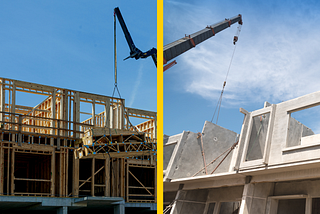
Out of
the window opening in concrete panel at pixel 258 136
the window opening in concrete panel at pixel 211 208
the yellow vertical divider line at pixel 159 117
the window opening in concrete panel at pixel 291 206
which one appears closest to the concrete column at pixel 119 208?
the window opening in concrete panel at pixel 211 208

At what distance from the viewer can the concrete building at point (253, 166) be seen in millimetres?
12820

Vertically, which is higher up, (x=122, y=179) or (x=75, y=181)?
(x=122, y=179)

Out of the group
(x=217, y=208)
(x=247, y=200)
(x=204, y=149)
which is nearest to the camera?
(x=247, y=200)

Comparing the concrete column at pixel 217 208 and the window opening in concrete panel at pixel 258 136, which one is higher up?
the window opening in concrete panel at pixel 258 136

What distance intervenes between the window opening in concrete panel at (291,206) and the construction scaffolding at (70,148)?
19.0ft

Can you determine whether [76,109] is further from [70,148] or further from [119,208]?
[119,208]

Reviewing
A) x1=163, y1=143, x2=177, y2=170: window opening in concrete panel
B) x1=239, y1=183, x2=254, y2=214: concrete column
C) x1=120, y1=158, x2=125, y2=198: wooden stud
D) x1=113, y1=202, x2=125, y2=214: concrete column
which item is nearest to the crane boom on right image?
x1=239, y1=183, x2=254, y2=214: concrete column

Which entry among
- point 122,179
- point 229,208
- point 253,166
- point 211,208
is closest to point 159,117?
point 253,166

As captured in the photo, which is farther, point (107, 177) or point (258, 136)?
point (107, 177)

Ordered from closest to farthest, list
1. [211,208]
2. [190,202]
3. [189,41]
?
[189,41] → [190,202] → [211,208]

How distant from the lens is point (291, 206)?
50.4 feet

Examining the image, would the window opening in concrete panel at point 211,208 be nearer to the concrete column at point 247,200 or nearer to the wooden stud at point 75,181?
the concrete column at point 247,200

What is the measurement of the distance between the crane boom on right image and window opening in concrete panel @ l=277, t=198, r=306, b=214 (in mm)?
7369

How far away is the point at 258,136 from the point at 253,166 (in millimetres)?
2764
